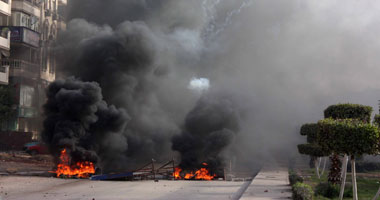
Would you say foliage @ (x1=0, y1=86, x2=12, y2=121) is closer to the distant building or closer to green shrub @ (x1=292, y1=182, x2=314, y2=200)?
the distant building

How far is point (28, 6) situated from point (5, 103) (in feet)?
39.3

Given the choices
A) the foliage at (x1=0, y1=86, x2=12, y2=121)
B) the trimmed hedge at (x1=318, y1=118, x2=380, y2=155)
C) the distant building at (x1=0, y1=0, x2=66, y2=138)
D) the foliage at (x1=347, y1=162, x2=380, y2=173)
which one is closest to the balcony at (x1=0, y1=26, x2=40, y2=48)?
the distant building at (x1=0, y1=0, x2=66, y2=138)

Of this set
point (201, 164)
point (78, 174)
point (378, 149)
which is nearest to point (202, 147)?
point (201, 164)

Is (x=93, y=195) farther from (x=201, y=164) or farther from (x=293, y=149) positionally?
(x=293, y=149)

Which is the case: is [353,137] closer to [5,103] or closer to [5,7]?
[5,103]

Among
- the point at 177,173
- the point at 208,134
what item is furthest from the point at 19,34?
the point at 177,173

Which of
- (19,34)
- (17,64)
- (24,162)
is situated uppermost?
(19,34)

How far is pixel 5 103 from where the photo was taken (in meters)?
50.0

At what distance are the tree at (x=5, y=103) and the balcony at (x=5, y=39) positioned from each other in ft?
14.1

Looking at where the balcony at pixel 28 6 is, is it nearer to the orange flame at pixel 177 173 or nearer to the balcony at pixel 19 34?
the balcony at pixel 19 34

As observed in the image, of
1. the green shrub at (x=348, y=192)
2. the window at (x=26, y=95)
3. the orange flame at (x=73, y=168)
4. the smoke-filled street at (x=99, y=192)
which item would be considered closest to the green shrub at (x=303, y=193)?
the smoke-filled street at (x=99, y=192)

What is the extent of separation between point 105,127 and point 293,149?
2668 cm

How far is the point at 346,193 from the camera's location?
67.2 ft

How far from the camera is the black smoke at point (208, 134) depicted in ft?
119
